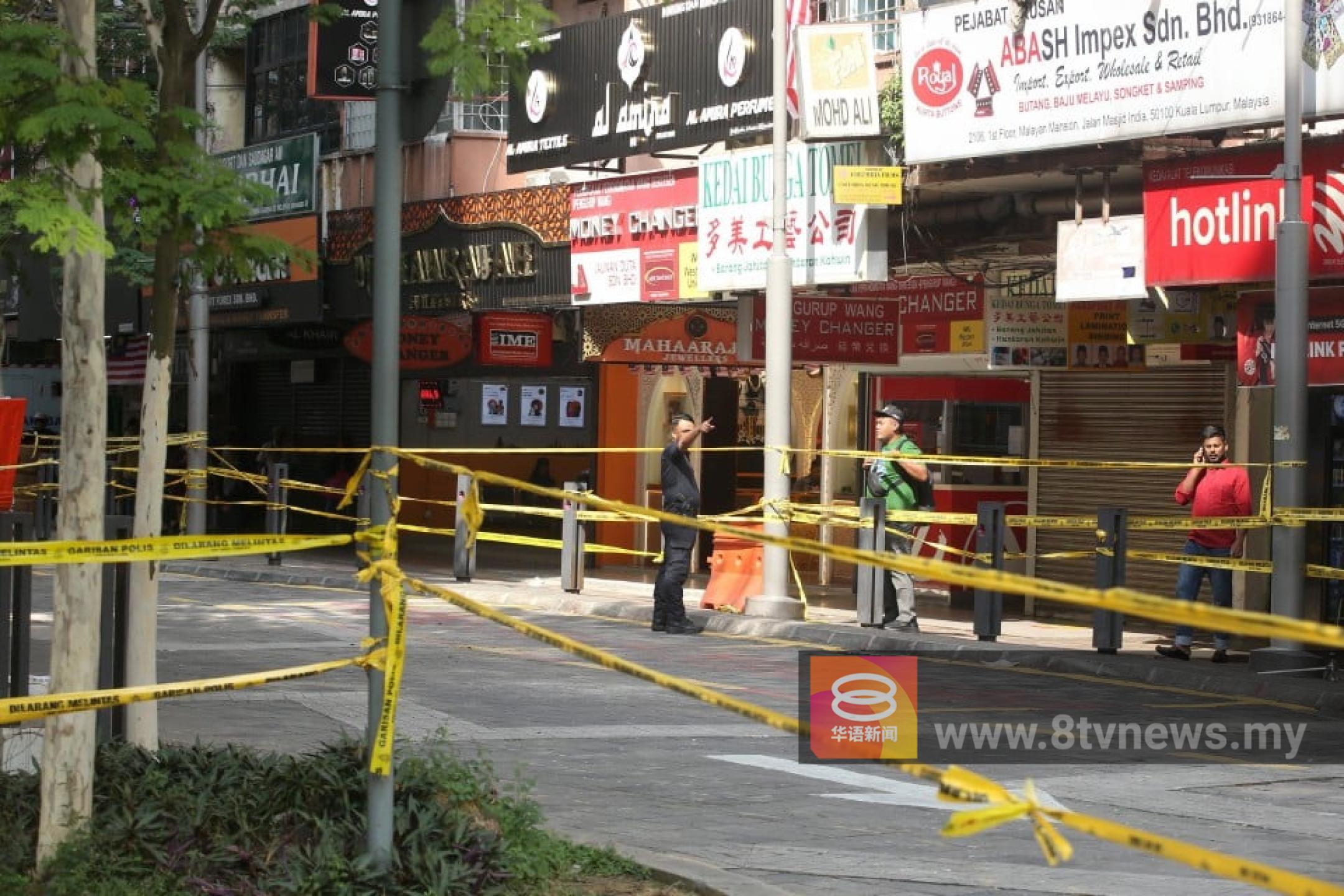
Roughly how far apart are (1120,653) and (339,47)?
50.2 ft

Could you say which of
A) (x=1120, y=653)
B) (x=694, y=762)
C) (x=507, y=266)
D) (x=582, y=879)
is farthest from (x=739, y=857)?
(x=507, y=266)

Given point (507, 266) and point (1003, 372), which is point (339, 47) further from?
point (1003, 372)

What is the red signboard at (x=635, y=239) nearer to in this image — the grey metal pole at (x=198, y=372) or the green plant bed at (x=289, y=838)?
the grey metal pole at (x=198, y=372)

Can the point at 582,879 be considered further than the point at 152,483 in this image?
No

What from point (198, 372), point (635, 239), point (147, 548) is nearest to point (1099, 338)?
point (635, 239)

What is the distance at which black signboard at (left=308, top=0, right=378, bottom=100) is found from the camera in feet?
85.4

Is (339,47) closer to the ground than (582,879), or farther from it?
farther from it

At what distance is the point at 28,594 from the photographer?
26.8 feet

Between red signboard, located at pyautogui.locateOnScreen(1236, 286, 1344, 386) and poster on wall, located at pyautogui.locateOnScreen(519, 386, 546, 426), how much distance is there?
13821 mm

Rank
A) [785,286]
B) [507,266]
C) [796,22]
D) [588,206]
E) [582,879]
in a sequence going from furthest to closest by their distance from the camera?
1. [507,266]
2. [588,206]
3. [796,22]
4. [785,286]
5. [582,879]

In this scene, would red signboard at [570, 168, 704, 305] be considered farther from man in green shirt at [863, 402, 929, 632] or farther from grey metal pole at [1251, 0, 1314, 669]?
grey metal pole at [1251, 0, 1314, 669]

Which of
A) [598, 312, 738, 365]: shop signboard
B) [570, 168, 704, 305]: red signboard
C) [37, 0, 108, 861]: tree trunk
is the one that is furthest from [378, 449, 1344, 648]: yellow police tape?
[598, 312, 738, 365]: shop signboard

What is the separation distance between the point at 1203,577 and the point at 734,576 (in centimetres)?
506

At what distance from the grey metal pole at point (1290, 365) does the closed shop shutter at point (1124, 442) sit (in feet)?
14.7
